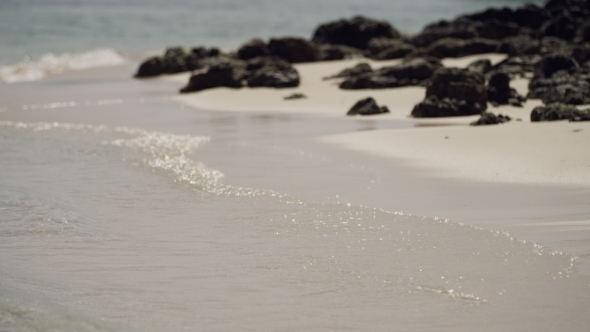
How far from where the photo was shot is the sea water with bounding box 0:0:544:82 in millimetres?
28297

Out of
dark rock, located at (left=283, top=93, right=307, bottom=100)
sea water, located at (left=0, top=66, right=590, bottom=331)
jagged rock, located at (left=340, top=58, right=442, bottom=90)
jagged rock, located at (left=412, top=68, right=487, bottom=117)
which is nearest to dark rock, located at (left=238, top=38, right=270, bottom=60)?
jagged rock, located at (left=340, top=58, right=442, bottom=90)

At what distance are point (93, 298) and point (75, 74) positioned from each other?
19.6m

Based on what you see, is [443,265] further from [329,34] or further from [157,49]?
[157,49]

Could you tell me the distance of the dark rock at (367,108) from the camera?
13.0 meters

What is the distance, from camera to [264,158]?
9.31 m

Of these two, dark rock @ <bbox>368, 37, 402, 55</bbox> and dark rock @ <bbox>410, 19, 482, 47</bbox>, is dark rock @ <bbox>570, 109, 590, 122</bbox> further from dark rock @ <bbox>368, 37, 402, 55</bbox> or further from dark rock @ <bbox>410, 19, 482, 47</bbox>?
dark rock @ <bbox>410, 19, 482, 47</bbox>

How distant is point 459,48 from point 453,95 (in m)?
10.7

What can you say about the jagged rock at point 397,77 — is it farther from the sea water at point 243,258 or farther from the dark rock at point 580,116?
the sea water at point 243,258

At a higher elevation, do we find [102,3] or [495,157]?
[102,3]

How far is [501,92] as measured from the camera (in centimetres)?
1320

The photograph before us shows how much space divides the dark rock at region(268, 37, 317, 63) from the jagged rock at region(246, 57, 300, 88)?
520 cm

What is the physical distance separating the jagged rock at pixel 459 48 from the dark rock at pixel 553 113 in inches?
464

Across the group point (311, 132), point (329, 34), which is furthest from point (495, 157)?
point (329, 34)

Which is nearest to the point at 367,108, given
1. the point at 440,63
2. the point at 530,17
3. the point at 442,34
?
the point at 440,63
